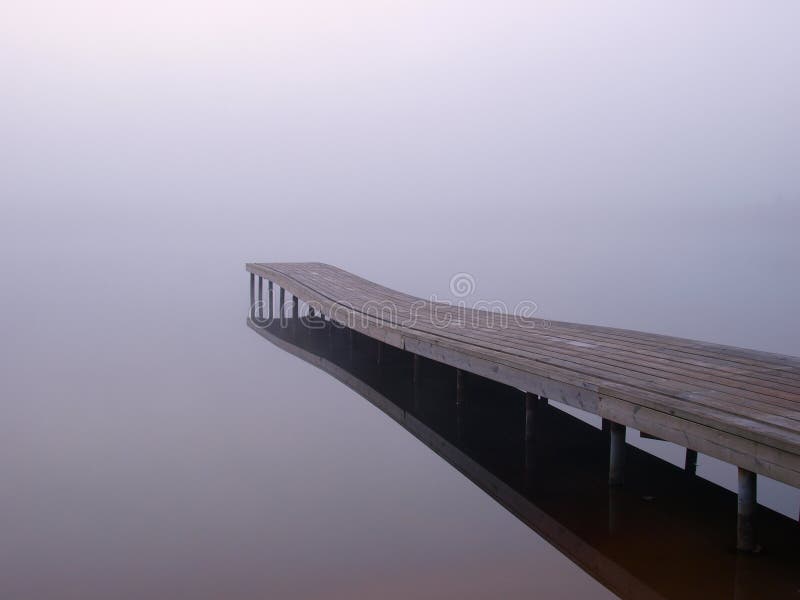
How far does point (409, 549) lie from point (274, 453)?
1.72 m

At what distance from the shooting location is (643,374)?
369 cm

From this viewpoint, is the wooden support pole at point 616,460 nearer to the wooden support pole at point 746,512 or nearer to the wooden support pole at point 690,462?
the wooden support pole at point 690,462

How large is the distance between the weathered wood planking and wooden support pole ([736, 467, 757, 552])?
8.0 inches

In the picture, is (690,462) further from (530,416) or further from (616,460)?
(530,416)

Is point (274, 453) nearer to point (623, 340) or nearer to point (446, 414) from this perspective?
point (446, 414)

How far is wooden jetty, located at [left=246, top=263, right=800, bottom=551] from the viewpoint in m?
2.77

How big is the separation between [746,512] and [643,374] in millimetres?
875

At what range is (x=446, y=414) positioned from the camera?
210 inches

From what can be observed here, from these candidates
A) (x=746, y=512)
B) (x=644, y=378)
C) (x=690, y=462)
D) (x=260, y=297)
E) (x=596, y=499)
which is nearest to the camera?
(x=746, y=512)

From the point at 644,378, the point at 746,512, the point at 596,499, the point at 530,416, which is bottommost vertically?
the point at 596,499

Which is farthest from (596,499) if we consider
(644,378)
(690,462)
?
(690,462)

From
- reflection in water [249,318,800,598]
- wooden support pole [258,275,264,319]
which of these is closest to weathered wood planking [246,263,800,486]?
reflection in water [249,318,800,598]

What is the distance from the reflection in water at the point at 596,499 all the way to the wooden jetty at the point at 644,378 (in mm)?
169

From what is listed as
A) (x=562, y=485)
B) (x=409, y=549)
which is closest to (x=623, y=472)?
(x=562, y=485)
